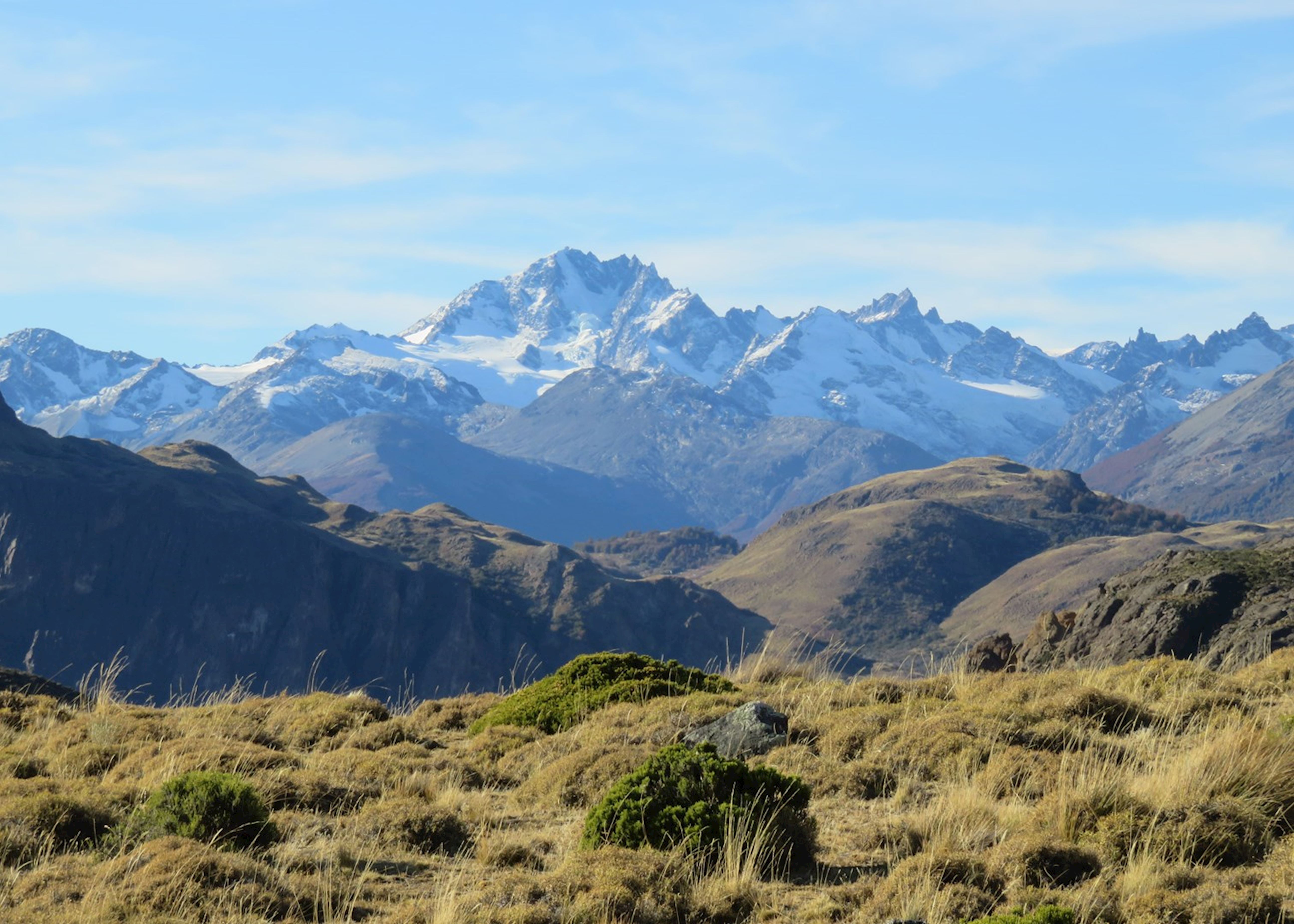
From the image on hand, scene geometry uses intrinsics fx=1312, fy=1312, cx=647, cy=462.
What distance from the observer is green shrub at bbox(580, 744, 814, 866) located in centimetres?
1079

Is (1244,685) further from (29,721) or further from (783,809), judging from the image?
(29,721)

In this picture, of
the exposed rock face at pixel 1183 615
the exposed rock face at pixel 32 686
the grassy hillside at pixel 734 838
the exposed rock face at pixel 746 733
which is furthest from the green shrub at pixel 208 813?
the exposed rock face at pixel 1183 615

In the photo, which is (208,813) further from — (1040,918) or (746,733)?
(1040,918)

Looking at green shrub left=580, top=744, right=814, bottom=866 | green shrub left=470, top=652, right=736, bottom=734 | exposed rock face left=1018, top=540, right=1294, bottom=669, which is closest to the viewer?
green shrub left=580, top=744, right=814, bottom=866

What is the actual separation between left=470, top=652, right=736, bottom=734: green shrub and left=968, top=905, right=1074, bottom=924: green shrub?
8.84 metres

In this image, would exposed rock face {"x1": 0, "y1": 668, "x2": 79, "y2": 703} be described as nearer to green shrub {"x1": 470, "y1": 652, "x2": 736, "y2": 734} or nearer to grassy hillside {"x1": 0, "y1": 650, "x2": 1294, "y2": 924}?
grassy hillside {"x1": 0, "y1": 650, "x2": 1294, "y2": 924}

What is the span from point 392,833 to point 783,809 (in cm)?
345

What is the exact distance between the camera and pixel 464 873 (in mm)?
10516

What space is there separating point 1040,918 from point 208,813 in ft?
22.4

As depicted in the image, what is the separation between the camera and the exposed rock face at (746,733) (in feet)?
46.1

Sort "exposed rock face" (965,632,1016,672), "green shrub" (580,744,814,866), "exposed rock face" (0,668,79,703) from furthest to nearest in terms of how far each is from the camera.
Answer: "exposed rock face" (965,632,1016,672) < "exposed rock face" (0,668,79,703) < "green shrub" (580,744,814,866)

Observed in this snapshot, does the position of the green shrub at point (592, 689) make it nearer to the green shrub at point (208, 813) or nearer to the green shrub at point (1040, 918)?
the green shrub at point (208, 813)

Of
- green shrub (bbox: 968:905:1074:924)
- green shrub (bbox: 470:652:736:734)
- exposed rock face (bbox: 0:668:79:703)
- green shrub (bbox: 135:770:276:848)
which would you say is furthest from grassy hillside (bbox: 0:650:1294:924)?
exposed rock face (bbox: 0:668:79:703)

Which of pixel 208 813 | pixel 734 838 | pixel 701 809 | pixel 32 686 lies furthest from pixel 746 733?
pixel 32 686
